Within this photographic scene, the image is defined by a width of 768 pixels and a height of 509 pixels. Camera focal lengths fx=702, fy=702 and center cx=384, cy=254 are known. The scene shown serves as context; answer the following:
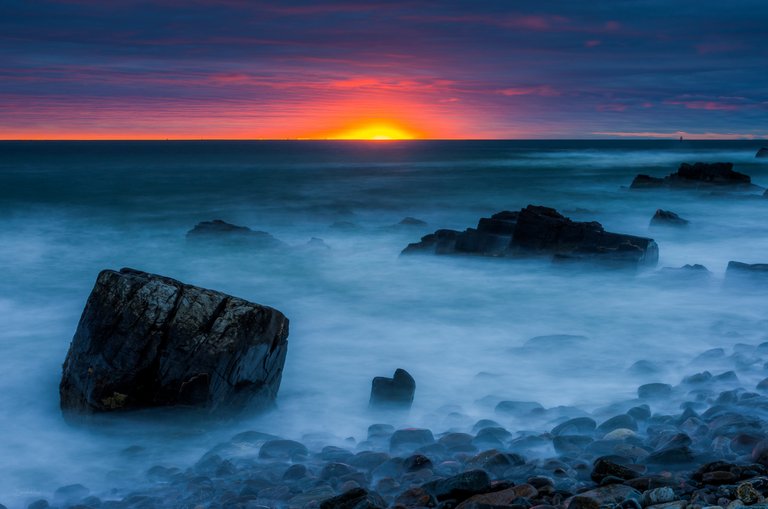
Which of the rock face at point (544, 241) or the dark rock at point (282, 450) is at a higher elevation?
the rock face at point (544, 241)

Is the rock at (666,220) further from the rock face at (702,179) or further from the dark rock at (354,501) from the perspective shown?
the dark rock at (354,501)

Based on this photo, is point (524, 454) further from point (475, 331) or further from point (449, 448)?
point (475, 331)

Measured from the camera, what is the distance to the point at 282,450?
7.40 metres

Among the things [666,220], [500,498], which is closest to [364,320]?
[500,498]

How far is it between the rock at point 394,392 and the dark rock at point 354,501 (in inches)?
112

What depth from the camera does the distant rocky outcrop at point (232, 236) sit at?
22.7 meters

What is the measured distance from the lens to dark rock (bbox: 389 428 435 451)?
24.3ft

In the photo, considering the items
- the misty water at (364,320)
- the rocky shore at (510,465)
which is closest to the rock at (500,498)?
the rocky shore at (510,465)

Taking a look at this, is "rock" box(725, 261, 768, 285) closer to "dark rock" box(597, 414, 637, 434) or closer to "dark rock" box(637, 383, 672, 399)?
"dark rock" box(637, 383, 672, 399)

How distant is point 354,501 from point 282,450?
175 cm

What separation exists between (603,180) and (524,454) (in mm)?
49834

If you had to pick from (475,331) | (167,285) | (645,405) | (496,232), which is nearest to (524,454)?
(645,405)

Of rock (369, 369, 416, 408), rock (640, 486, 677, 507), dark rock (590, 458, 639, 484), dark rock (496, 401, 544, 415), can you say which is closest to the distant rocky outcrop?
rock (369, 369, 416, 408)

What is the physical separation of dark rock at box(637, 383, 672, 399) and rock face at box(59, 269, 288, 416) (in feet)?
15.5
